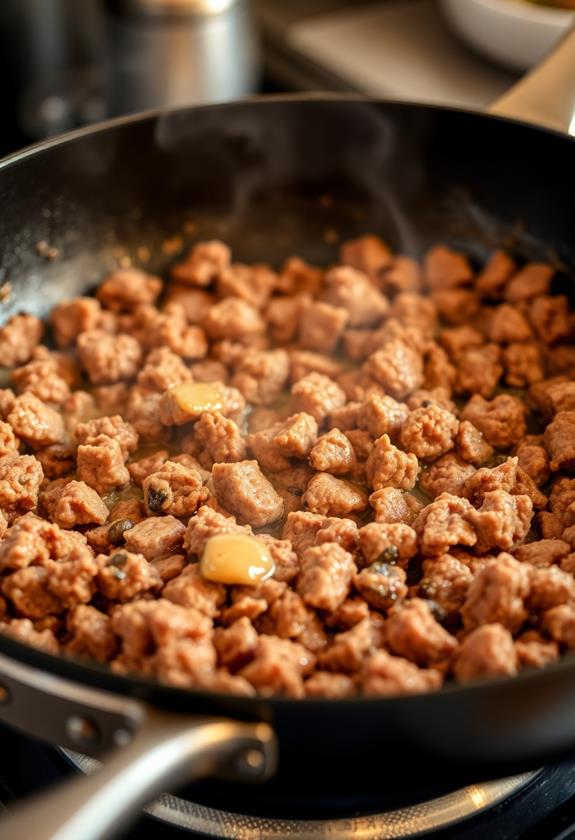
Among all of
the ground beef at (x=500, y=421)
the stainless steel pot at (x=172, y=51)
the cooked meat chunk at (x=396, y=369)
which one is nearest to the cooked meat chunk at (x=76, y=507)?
the cooked meat chunk at (x=396, y=369)

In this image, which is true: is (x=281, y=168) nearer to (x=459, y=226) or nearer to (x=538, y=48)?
(x=459, y=226)

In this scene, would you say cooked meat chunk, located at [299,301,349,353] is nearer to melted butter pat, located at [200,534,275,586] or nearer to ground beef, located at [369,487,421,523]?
ground beef, located at [369,487,421,523]

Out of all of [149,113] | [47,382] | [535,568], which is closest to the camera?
[535,568]

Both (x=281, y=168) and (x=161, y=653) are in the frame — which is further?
(x=281, y=168)

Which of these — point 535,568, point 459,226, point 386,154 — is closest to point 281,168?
point 386,154

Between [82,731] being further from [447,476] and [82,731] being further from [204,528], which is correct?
[447,476]

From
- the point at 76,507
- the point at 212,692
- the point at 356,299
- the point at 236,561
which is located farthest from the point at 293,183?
the point at 212,692

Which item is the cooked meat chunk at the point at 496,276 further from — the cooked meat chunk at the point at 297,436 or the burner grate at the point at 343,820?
the burner grate at the point at 343,820
